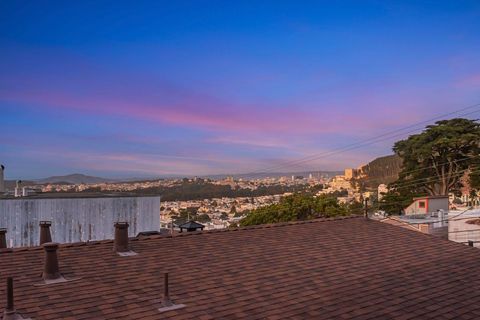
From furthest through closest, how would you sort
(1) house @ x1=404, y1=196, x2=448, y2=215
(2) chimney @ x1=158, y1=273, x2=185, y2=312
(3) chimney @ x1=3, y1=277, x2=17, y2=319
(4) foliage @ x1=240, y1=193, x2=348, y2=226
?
(4) foliage @ x1=240, y1=193, x2=348, y2=226 → (1) house @ x1=404, y1=196, x2=448, y2=215 → (2) chimney @ x1=158, y1=273, x2=185, y2=312 → (3) chimney @ x1=3, y1=277, x2=17, y2=319

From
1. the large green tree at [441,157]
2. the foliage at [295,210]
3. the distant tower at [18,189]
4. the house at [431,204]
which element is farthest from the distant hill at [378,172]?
the distant tower at [18,189]

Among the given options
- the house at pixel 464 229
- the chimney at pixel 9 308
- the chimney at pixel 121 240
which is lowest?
the house at pixel 464 229

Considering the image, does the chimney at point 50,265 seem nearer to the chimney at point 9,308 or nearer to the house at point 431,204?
the chimney at point 9,308

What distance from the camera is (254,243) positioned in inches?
503

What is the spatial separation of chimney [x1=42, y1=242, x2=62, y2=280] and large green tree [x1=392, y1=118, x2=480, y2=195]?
1869 inches

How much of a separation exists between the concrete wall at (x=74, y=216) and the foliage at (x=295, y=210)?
1012 cm

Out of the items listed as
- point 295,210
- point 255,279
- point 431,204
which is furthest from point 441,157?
point 255,279

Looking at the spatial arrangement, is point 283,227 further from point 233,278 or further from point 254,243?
point 233,278

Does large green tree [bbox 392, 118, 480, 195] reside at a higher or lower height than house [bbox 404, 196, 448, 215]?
higher

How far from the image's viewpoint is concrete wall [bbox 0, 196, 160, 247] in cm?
2727

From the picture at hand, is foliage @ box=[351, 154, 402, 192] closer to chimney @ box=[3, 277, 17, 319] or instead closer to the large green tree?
the large green tree

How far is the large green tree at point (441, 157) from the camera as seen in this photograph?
48.6 metres

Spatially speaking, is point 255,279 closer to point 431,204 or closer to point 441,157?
point 431,204

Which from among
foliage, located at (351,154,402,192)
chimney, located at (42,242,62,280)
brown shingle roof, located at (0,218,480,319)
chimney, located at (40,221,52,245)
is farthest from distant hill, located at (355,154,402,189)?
chimney, located at (42,242,62,280)
